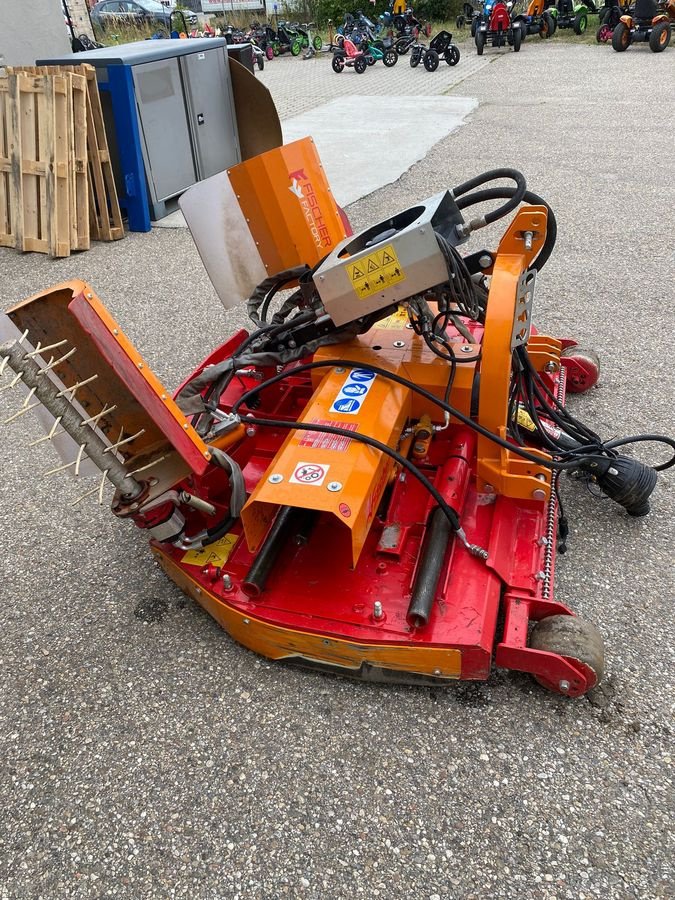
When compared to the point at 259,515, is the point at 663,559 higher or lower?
lower

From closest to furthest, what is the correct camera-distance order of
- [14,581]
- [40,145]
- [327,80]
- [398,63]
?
[14,581], [40,145], [327,80], [398,63]

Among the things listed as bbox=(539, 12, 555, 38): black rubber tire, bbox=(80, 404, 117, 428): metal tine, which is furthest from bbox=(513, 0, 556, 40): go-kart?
bbox=(80, 404, 117, 428): metal tine

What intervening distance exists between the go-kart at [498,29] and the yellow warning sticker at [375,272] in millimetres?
15544

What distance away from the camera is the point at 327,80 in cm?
1393

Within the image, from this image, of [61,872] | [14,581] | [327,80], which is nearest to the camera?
[61,872]

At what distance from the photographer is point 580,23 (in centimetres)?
1669

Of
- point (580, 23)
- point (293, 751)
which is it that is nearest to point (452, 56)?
point (580, 23)

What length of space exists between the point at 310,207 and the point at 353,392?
1.04m

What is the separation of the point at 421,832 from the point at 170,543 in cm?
126

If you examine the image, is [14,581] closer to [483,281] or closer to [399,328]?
[399,328]

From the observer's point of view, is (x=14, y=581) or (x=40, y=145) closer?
(x=14, y=581)

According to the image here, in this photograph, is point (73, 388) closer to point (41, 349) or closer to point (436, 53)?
point (41, 349)

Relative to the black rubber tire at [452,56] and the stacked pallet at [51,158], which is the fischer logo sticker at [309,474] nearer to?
the stacked pallet at [51,158]

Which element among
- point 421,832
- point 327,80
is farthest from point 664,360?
point 327,80
